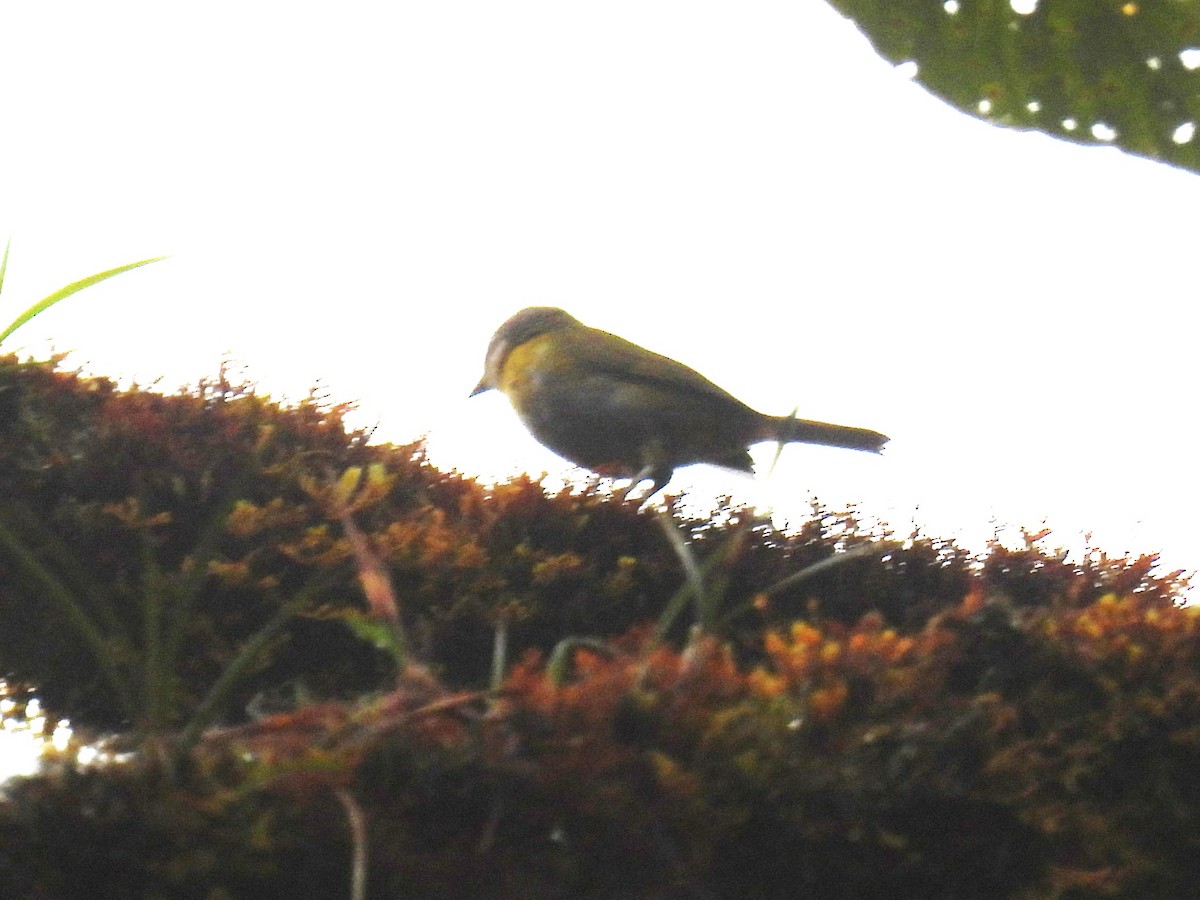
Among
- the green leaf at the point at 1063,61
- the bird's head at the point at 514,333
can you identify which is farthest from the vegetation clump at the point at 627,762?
the bird's head at the point at 514,333

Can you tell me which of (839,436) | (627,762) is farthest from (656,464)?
(627,762)

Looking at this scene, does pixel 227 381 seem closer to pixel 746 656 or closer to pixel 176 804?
pixel 746 656

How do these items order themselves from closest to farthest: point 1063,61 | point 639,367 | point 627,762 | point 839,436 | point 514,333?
point 627,762, point 1063,61, point 839,436, point 639,367, point 514,333

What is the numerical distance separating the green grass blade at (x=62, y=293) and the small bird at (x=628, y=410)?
2332 mm

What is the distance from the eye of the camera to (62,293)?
2.22 m

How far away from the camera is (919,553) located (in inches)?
94.8

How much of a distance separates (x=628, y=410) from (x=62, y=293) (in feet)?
8.15

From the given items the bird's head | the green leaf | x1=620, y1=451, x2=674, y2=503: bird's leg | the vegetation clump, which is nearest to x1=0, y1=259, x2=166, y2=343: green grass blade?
the vegetation clump

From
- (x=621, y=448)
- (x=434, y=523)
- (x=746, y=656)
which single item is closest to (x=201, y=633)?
(x=434, y=523)

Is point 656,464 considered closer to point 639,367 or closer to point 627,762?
point 639,367

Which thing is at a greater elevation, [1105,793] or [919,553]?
[919,553]

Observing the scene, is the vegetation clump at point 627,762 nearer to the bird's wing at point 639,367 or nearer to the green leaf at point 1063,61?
the green leaf at point 1063,61

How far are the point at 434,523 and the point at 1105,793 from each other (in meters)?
1.15

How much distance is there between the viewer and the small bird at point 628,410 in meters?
4.49
